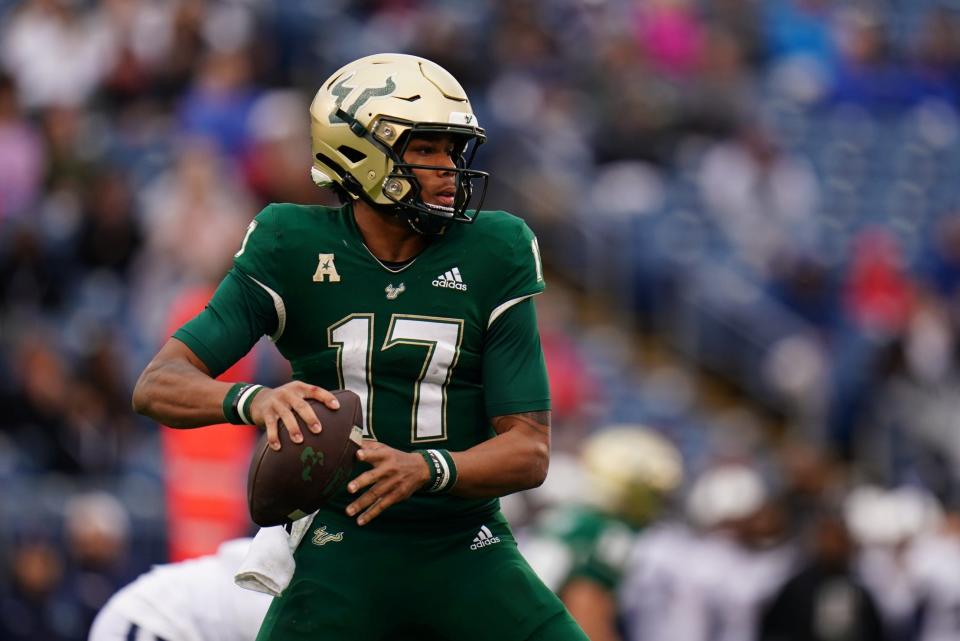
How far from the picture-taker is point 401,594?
Result: 446 centimetres

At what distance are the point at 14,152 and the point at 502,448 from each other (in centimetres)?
779

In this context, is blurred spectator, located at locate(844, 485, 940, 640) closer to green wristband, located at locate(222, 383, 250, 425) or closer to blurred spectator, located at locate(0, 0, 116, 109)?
blurred spectator, located at locate(0, 0, 116, 109)

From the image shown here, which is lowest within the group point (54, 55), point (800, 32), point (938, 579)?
point (938, 579)

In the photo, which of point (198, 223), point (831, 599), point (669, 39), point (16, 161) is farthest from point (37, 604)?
point (669, 39)

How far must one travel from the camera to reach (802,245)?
1313cm

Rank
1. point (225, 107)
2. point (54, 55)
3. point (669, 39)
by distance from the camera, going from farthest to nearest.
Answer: point (669, 39), point (54, 55), point (225, 107)

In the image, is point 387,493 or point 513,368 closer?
point 387,493

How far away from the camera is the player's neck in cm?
457

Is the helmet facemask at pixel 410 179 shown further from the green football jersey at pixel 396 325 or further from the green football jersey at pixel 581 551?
the green football jersey at pixel 581 551

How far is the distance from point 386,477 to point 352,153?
2.86ft

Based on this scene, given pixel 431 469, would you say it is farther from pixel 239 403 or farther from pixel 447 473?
pixel 239 403

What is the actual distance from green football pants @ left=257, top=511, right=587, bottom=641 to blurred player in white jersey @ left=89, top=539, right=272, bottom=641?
929 mm

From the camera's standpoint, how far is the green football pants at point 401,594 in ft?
14.5

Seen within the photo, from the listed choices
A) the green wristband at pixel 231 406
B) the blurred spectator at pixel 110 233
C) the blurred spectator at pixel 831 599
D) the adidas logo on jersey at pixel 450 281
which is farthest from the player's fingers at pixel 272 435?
the blurred spectator at pixel 110 233
